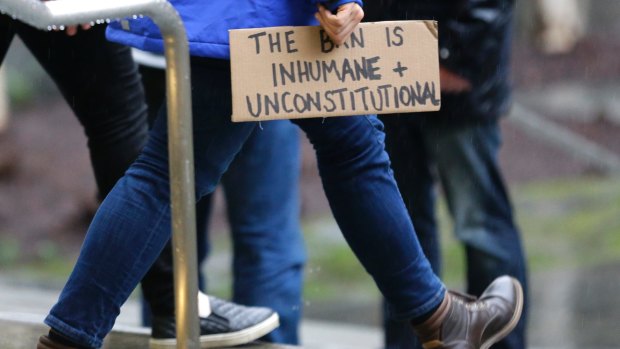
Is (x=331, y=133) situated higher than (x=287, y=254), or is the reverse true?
(x=331, y=133)

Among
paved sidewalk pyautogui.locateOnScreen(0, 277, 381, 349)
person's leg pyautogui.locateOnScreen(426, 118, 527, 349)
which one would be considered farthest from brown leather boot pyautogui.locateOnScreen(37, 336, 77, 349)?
paved sidewalk pyautogui.locateOnScreen(0, 277, 381, 349)

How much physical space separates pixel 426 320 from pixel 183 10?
1023mm

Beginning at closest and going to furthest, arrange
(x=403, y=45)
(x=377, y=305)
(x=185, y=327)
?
(x=185, y=327), (x=403, y=45), (x=377, y=305)

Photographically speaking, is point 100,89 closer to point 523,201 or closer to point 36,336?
point 36,336

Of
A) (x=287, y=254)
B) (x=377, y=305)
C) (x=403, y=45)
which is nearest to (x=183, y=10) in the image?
(x=403, y=45)

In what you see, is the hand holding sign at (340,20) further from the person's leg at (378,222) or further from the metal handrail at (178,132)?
the metal handrail at (178,132)

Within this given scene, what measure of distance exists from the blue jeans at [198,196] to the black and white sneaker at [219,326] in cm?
49

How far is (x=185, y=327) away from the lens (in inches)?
116

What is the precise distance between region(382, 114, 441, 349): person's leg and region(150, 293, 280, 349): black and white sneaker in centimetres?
64

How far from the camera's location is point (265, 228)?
4484mm

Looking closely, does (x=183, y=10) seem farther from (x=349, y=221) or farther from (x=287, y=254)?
(x=287, y=254)

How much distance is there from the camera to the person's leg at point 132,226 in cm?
316

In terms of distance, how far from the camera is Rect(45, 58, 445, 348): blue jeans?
3164mm

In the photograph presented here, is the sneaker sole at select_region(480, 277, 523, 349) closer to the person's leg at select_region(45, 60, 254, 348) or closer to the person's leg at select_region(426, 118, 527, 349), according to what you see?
the person's leg at select_region(426, 118, 527, 349)
